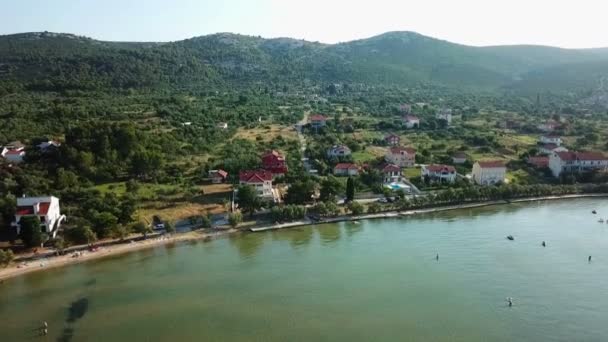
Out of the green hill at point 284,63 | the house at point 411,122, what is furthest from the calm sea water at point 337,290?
the green hill at point 284,63

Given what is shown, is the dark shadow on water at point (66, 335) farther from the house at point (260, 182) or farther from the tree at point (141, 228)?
the house at point (260, 182)

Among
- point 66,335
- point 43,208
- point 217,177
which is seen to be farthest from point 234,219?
point 66,335

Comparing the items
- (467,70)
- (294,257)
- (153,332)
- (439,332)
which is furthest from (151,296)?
(467,70)

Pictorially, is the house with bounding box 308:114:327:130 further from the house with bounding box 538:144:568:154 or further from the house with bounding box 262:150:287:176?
the house with bounding box 538:144:568:154

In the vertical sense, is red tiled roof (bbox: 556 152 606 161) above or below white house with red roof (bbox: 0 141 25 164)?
below

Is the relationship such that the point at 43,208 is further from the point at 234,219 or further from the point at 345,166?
the point at 345,166

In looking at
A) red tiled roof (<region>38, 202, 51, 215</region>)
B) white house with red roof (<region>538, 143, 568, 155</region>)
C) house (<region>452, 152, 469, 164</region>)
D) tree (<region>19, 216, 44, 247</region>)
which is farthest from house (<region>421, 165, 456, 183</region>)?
tree (<region>19, 216, 44, 247</region>)
